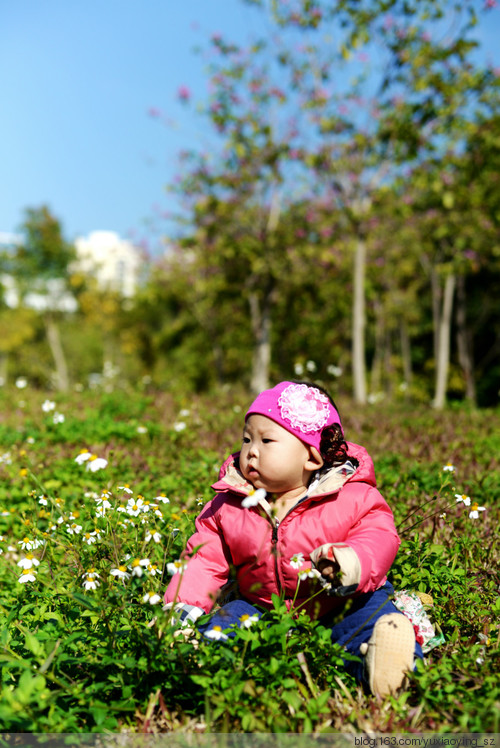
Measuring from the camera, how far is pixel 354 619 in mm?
2354

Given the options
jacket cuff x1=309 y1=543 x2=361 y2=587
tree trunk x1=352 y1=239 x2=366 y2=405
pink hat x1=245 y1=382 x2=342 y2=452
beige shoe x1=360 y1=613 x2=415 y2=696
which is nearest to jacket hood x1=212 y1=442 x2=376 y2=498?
pink hat x1=245 y1=382 x2=342 y2=452

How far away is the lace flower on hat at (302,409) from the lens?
98.1 inches

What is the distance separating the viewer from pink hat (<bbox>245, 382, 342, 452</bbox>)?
8.16 feet

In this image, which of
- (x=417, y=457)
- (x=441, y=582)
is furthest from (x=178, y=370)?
(x=441, y=582)

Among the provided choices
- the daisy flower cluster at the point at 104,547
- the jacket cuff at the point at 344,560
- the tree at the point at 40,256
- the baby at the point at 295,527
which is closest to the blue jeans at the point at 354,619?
the baby at the point at 295,527

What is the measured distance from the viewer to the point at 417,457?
5.04 m

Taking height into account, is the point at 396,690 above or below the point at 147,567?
below

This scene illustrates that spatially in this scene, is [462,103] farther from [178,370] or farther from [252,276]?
[178,370]

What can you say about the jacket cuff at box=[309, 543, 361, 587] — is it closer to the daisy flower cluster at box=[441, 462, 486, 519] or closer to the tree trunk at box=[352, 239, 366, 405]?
the daisy flower cluster at box=[441, 462, 486, 519]

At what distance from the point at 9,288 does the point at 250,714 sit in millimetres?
39686

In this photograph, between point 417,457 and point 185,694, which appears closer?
point 185,694

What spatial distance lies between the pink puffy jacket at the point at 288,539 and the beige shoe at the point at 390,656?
7.5 inches

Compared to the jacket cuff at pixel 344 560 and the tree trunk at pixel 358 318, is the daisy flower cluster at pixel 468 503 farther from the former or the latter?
the tree trunk at pixel 358 318

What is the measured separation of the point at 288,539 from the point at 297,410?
556 millimetres
